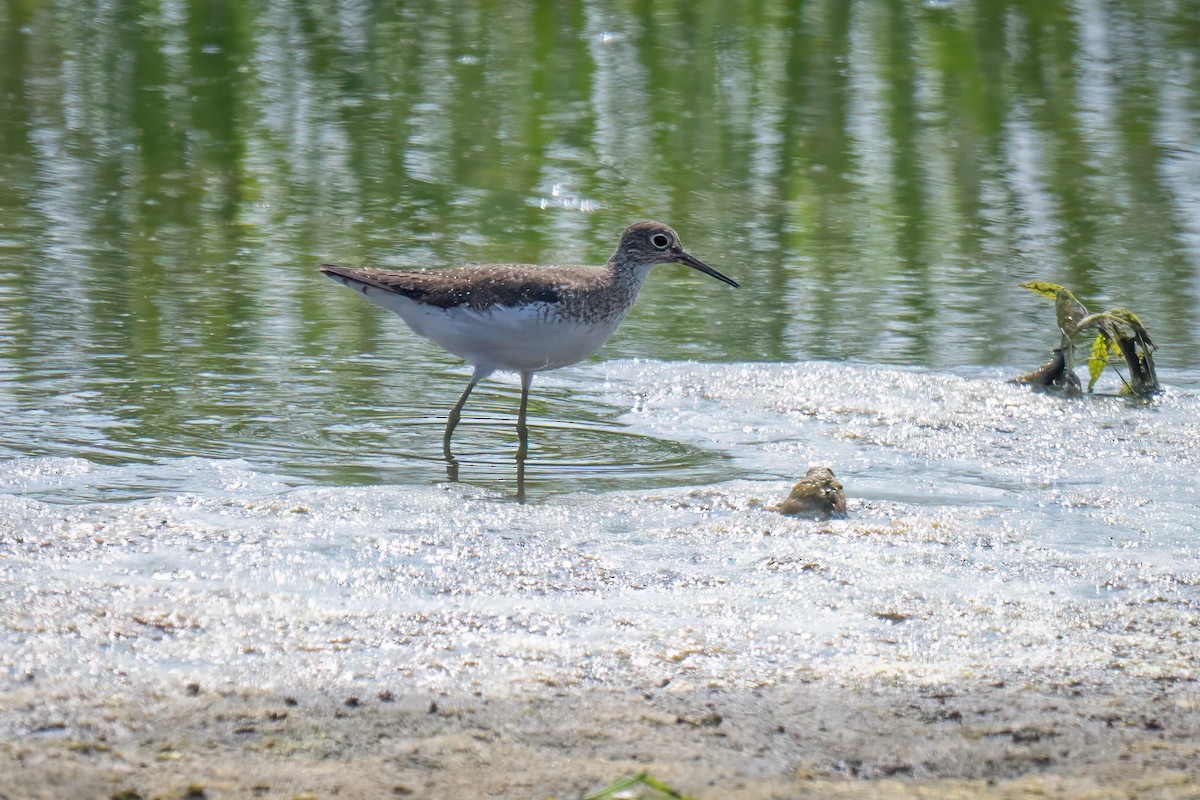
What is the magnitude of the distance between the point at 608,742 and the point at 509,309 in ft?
13.4

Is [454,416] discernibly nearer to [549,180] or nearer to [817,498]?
[817,498]

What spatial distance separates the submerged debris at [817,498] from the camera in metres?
6.50

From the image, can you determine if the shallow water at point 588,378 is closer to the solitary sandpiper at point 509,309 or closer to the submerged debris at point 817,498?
the submerged debris at point 817,498

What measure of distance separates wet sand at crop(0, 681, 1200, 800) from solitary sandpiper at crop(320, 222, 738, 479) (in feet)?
10.9

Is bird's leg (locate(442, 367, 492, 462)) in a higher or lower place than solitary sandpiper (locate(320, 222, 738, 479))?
lower

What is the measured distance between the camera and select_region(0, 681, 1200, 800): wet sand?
13.1 feet

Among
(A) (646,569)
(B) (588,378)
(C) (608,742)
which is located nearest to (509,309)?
(B) (588,378)

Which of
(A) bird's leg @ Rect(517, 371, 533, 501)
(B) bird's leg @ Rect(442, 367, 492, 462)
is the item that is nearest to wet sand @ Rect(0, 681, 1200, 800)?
(A) bird's leg @ Rect(517, 371, 533, 501)

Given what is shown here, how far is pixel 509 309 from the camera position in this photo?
26.7ft

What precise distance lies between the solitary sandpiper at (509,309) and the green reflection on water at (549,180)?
17.5 inches

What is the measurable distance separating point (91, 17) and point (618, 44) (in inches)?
273

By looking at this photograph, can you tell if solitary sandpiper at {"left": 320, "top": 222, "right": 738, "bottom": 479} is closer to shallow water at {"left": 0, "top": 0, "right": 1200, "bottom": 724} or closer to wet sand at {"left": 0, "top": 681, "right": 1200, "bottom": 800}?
shallow water at {"left": 0, "top": 0, "right": 1200, "bottom": 724}

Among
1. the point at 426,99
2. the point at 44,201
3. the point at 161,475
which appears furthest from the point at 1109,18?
the point at 161,475

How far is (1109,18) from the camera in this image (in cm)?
2425
